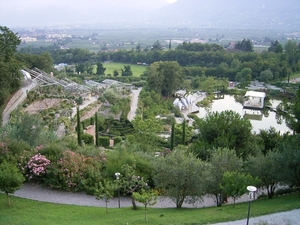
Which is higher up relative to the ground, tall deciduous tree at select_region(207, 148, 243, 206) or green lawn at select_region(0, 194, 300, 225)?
tall deciduous tree at select_region(207, 148, 243, 206)

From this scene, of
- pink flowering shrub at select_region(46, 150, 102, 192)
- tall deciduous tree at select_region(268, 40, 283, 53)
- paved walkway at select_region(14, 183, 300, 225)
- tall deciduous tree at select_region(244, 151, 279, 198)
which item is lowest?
paved walkway at select_region(14, 183, 300, 225)

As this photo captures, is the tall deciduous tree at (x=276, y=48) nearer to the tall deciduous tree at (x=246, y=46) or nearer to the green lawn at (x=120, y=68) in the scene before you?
the tall deciduous tree at (x=246, y=46)

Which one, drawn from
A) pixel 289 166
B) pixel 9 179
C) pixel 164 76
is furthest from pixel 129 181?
pixel 164 76

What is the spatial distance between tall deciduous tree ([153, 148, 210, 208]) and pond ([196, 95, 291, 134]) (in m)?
20.1

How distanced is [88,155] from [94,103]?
18493 millimetres

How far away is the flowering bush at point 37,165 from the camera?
14955mm

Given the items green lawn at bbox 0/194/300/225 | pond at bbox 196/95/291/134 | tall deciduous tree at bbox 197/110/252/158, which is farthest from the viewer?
pond at bbox 196/95/291/134

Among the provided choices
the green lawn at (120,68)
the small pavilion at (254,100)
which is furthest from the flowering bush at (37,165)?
the green lawn at (120,68)

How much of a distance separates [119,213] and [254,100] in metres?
32.9

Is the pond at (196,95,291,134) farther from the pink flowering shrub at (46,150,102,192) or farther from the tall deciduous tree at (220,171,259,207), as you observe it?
the pink flowering shrub at (46,150,102,192)

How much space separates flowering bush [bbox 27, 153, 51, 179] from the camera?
15.0m

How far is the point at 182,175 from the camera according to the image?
40.0 feet

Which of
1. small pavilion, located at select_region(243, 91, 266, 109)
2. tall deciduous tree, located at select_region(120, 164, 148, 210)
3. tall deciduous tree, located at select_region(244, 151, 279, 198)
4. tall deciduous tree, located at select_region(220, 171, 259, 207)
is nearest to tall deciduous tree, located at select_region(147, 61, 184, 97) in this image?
small pavilion, located at select_region(243, 91, 266, 109)

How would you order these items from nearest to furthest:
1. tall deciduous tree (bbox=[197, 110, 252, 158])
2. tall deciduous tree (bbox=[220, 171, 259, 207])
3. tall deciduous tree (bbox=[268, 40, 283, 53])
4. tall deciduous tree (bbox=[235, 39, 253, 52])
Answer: tall deciduous tree (bbox=[220, 171, 259, 207])
tall deciduous tree (bbox=[197, 110, 252, 158])
tall deciduous tree (bbox=[268, 40, 283, 53])
tall deciduous tree (bbox=[235, 39, 253, 52])
